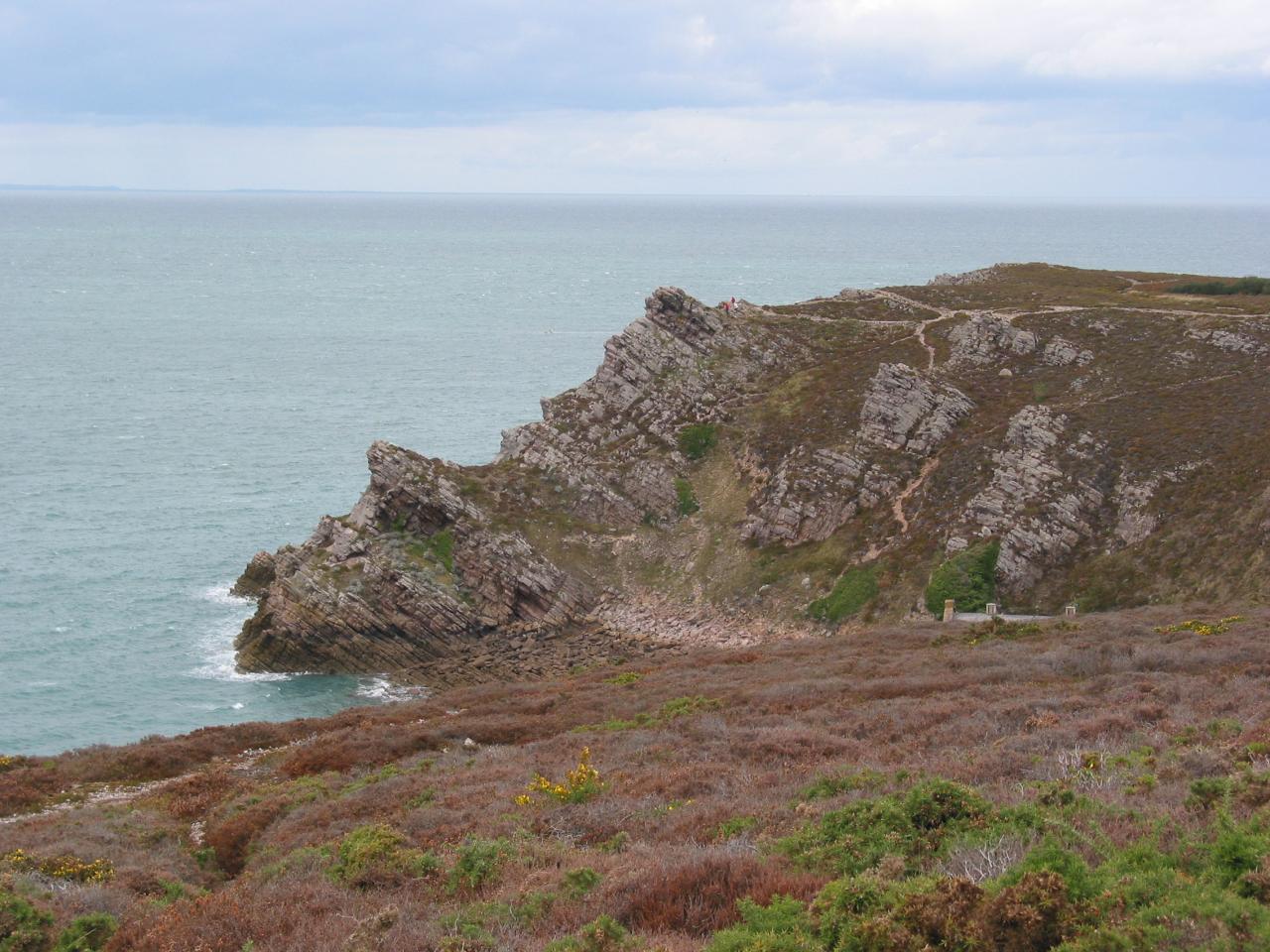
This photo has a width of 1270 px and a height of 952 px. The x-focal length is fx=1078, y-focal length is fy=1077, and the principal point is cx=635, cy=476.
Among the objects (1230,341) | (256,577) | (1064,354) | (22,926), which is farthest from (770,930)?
(1230,341)

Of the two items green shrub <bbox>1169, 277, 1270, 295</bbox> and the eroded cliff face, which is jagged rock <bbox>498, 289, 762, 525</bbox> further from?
green shrub <bbox>1169, 277, 1270, 295</bbox>

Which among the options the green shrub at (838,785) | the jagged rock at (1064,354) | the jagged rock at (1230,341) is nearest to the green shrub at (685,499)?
the jagged rock at (1064,354)

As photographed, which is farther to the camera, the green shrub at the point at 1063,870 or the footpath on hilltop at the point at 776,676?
the footpath on hilltop at the point at 776,676

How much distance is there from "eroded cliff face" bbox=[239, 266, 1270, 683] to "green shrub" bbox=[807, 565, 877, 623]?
2.02 ft

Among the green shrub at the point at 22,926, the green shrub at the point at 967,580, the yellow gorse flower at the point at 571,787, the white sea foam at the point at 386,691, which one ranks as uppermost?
the yellow gorse flower at the point at 571,787

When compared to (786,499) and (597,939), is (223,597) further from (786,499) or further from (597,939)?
(597,939)

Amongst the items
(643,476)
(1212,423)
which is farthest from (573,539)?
(1212,423)

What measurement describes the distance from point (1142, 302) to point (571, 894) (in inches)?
2872

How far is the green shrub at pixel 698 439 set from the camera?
65625mm

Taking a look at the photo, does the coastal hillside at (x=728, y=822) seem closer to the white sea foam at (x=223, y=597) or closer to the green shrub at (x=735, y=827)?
the green shrub at (x=735, y=827)

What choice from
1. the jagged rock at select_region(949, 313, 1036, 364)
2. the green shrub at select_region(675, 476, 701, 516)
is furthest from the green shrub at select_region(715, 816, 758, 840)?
the jagged rock at select_region(949, 313, 1036, 364)

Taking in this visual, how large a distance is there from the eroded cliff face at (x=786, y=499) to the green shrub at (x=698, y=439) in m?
0.15

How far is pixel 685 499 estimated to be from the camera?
63.2m

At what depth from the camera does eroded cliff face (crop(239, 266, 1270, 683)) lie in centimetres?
5231
